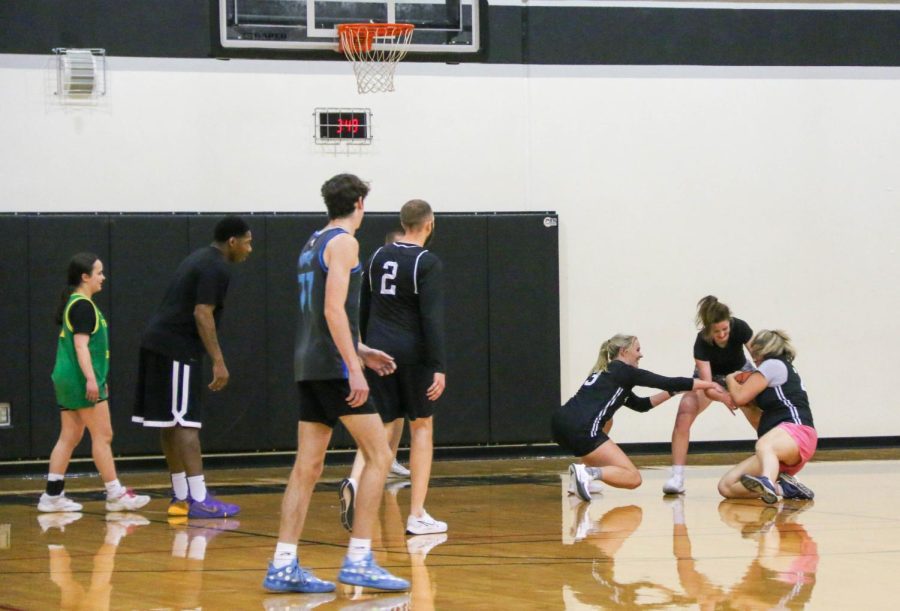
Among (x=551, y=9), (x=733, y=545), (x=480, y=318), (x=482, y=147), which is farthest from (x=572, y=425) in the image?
(x=551, y=9)

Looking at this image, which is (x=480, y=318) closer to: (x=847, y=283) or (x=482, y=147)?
(x=482, y=147)

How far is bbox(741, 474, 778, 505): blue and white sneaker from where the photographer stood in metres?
8.36

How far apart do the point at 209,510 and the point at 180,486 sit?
265 millimetres

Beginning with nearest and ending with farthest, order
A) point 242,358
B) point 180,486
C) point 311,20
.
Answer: point 180,486 → point 311,20 → point 242,358

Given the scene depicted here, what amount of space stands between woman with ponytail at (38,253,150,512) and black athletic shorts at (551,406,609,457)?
2918 mm

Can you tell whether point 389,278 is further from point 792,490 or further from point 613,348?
point 792,490

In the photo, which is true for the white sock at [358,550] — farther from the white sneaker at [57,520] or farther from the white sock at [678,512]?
the white sneaker at [57,520]

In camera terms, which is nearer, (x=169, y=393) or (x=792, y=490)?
(x=169, y=393)

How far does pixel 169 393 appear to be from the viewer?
27.6 feet

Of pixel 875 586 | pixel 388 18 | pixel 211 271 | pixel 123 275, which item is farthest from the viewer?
pixel 123 275

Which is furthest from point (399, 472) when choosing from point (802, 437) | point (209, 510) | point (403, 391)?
point (403, 391)

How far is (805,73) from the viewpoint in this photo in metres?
13.4

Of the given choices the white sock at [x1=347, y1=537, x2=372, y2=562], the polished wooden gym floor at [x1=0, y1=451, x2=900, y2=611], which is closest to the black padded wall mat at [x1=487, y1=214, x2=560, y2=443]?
the polished wooden gym floor at [x1=0, y1=451, x2=900, y2=611]

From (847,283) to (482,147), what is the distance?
4013 mm
